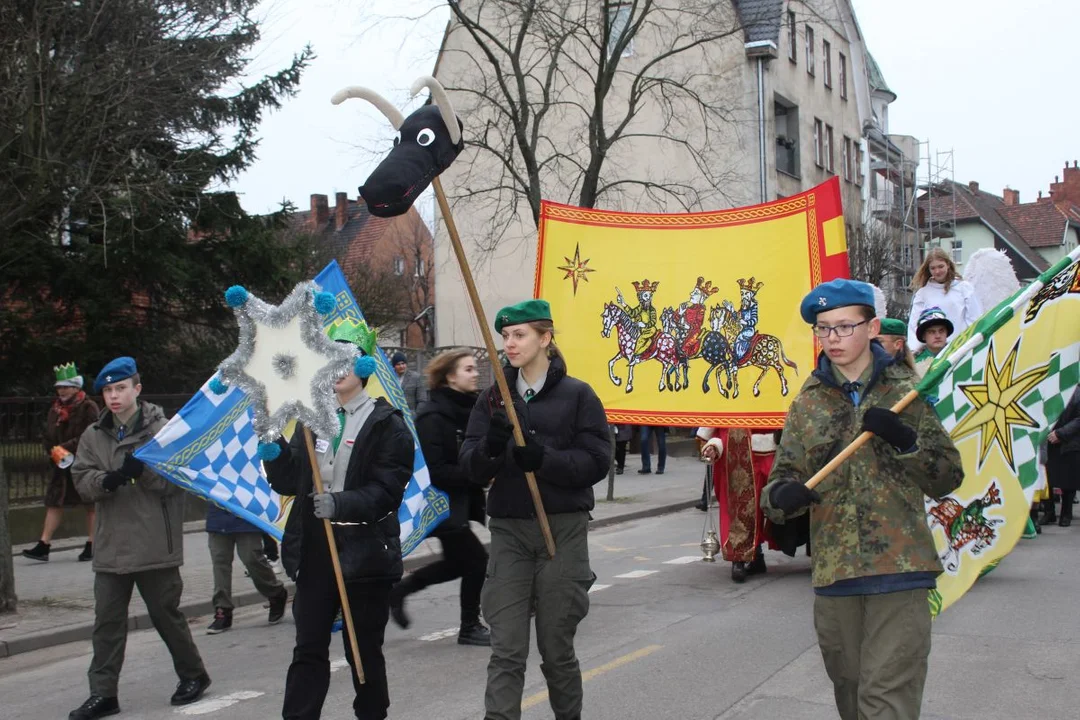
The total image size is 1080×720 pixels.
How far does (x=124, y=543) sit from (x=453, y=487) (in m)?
2.10

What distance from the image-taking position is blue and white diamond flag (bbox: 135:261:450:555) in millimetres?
7066

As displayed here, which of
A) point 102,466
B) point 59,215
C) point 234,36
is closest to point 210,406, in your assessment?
point 102,466

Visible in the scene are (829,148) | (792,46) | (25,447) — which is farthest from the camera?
(829,148)

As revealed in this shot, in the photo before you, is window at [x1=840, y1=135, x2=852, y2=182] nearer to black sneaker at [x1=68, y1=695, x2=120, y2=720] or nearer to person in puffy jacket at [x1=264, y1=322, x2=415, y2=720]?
black sneaker at [x1=68, y1=695, x2=120, y2=720]

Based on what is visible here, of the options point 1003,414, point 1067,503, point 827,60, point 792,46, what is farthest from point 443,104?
point 827,60

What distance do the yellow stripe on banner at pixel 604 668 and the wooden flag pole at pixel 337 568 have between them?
61.1 inches

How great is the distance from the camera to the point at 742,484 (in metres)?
9.85

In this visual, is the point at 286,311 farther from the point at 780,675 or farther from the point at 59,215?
the point at 59,215

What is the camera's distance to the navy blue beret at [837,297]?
4.15 meters

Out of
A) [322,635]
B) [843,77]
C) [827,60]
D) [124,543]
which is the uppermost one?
[827,60]

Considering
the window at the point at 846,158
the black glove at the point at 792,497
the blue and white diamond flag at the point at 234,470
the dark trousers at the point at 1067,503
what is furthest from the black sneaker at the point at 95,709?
the window at the point at 846,158

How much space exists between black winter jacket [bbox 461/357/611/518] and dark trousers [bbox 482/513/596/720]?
80mm

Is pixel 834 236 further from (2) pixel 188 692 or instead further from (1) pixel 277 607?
(2) pixel 188 692

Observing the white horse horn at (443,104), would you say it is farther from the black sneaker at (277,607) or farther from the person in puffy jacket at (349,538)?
the black sneaker at (277,607)
